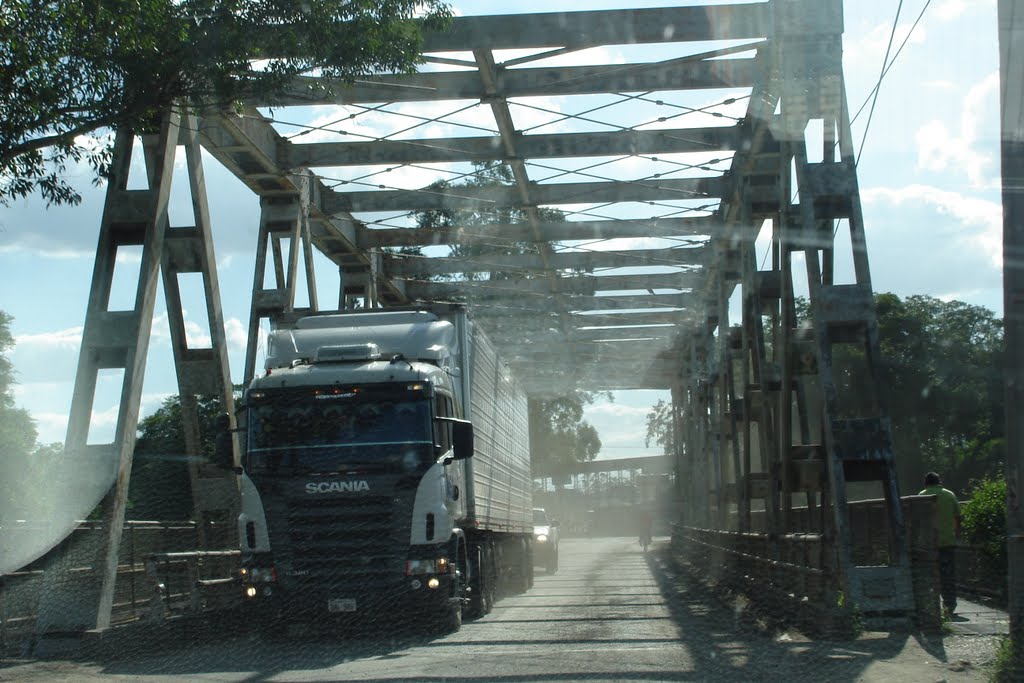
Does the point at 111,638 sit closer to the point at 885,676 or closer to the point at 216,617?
the point at 216,617

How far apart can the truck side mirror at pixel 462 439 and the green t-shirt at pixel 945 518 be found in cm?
525

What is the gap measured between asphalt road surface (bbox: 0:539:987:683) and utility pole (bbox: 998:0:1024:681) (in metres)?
1.70

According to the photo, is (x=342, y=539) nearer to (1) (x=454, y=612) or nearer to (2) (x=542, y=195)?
(1) (x=454, y=612)

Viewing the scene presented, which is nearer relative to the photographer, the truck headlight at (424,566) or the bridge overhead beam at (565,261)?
the truck headlight at (424,566)

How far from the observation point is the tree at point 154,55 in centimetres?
947

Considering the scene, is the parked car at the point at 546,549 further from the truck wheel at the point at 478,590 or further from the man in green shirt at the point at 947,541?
the man in green shirt at the point at 947,541

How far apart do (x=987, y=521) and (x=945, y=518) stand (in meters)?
3.42

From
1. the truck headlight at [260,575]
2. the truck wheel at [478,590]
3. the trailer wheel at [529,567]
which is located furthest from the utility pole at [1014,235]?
the trailer wheel at [529,567]

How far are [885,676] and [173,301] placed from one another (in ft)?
37.0

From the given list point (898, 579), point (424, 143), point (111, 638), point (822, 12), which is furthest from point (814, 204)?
point (111, 638)

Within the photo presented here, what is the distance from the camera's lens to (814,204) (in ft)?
41.8

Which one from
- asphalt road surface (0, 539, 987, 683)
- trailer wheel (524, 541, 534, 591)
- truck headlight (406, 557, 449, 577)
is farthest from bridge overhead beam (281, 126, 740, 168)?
trailer wheel (524, 541, 534, 591)

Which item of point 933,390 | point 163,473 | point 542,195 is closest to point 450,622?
point 542,195

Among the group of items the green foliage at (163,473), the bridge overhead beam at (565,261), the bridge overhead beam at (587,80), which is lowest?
the green foliage at (163,473)
